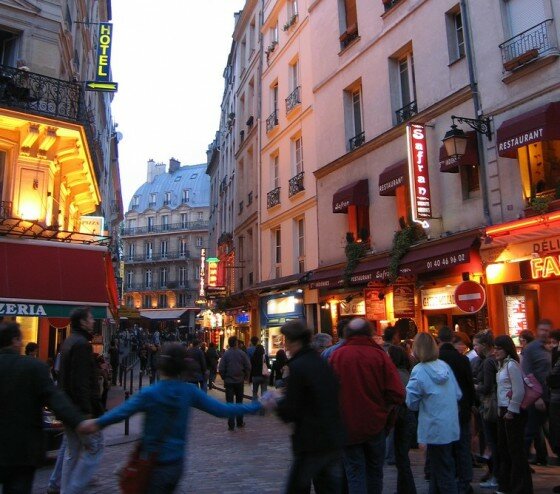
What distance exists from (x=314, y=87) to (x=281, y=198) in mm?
4559

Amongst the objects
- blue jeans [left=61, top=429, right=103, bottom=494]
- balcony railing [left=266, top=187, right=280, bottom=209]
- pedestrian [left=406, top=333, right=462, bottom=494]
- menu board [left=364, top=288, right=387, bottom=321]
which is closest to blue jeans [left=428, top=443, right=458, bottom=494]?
pedestrian [left=406, top=333, right=462, bottom=494]

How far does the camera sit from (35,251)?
12.5 meters

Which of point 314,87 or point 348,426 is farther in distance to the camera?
point 314,87

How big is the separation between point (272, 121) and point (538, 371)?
17978mm

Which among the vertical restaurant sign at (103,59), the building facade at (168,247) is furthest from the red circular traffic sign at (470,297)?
the building facade at (168,247)

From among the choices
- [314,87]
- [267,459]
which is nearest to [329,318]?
[314,87]

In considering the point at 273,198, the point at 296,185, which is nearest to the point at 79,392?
the point at 296,185

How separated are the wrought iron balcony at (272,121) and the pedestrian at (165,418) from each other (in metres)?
19.7

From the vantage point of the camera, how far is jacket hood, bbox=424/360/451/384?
16.9ft

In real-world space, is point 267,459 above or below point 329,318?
below

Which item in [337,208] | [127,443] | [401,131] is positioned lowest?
[127,443]

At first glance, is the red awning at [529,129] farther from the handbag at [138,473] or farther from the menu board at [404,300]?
the handbag at [138,473]

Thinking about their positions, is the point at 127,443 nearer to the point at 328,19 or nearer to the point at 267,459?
the point at 267,459

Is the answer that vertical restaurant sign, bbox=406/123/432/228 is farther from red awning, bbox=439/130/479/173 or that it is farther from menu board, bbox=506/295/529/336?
menu board, bbox=506/295/529/336
